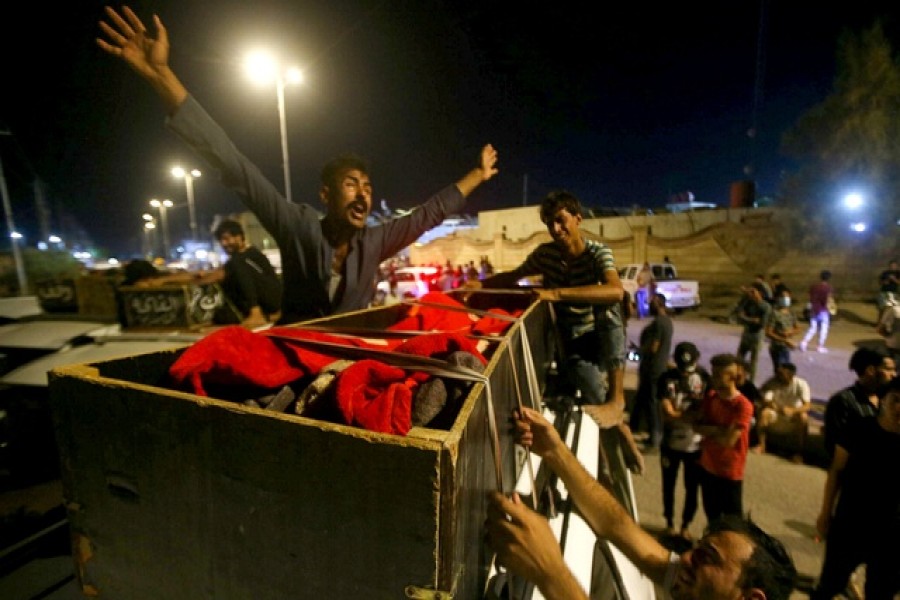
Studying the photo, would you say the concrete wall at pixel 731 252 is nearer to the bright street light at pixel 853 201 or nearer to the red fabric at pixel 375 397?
the bright street light at pixel 853 201

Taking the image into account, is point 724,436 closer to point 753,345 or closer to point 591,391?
point 591,391

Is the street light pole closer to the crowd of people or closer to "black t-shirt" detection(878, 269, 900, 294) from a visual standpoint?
the crowd of people

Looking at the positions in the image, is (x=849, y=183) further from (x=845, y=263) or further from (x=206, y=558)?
(x=206, y=558)

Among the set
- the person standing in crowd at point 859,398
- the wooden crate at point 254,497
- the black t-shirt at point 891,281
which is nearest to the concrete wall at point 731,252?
the black t-shirt at point 891,281

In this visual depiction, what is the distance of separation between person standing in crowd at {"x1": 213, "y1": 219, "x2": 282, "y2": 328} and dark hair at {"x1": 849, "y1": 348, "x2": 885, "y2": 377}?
5878mm

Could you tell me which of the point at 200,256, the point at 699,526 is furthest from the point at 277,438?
the point at 200,256

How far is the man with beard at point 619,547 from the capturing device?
1430 mm

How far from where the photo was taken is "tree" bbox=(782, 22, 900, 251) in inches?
759

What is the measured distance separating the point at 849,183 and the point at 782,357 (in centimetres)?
1914

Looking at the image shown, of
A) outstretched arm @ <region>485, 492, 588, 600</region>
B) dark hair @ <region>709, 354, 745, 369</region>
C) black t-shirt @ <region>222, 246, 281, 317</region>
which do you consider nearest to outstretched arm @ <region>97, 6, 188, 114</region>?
outstretched arm @ <region>485, 492, 588, 600</region>

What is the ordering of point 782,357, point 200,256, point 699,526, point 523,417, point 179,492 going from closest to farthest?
point 179,492, point 523,417, point 699,526, point 782,357, point 200,256

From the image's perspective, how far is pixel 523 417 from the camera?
200 cm

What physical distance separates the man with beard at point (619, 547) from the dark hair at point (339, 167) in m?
1.69

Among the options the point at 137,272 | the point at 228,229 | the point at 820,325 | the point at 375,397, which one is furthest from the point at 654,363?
the point at 820,325
